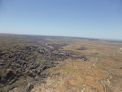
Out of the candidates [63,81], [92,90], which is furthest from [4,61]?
[92,90]

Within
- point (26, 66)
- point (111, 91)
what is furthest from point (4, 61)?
point (111, 91)

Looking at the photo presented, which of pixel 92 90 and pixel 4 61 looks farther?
pixel 4 61

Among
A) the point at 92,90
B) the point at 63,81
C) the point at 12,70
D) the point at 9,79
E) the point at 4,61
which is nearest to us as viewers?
the point at 92,90

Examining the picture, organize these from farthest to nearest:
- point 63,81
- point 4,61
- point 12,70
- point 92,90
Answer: point 4,61 < point 12,70 < point 63,81 < point 92,90

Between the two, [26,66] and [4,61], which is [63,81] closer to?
[26,66]

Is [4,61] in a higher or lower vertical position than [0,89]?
higher

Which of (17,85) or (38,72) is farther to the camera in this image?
(38,72)

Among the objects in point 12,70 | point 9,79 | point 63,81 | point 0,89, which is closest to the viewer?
point 0,89

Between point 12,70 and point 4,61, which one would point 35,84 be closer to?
point 12,70

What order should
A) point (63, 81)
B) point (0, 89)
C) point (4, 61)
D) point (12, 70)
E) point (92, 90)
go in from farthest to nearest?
point (4, 61), point (12, 70), point (63, 81), point (0, 89), point (92, 90)
